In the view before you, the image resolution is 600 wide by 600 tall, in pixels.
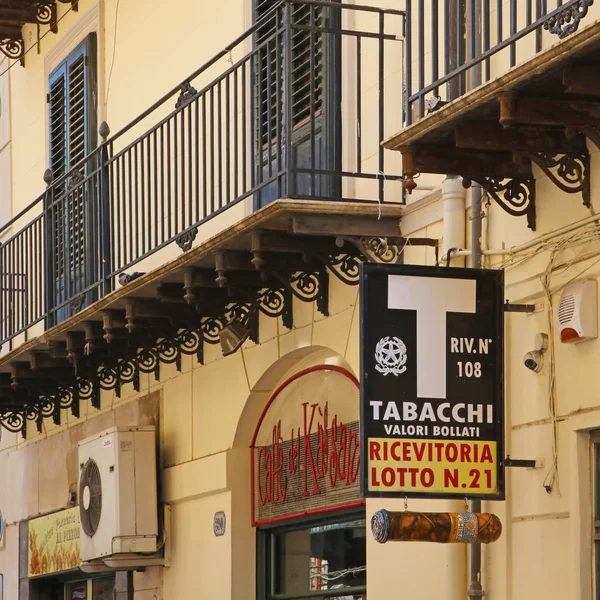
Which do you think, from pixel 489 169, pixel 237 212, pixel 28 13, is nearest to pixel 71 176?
pixel 237 212

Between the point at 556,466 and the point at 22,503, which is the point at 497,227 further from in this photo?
the point at 22,503

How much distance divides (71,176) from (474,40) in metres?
5.51

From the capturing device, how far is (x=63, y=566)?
13633mm

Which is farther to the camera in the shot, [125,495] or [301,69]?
[125,495]

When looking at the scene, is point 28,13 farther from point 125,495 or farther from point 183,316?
point 125,495

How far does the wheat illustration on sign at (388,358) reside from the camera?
6.96 metres

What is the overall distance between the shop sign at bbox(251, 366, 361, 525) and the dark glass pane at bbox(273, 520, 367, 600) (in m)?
0.18

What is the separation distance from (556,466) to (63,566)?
756 centimetres

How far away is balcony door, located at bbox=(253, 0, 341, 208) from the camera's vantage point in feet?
27.3

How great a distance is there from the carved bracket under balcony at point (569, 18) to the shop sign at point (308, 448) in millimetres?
3687

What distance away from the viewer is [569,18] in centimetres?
599

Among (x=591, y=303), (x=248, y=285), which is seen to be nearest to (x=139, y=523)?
(x=248, y=285)

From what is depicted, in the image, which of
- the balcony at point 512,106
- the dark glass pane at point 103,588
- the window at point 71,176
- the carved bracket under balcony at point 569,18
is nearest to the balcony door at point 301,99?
the balcony at point 512,106

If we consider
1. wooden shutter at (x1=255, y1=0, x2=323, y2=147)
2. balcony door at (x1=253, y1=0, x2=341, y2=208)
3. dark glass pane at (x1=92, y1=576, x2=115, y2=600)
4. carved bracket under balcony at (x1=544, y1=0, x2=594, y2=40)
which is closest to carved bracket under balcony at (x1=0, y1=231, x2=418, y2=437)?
balcony door at (x1=253, y1=0, x2=341, y2=208)
